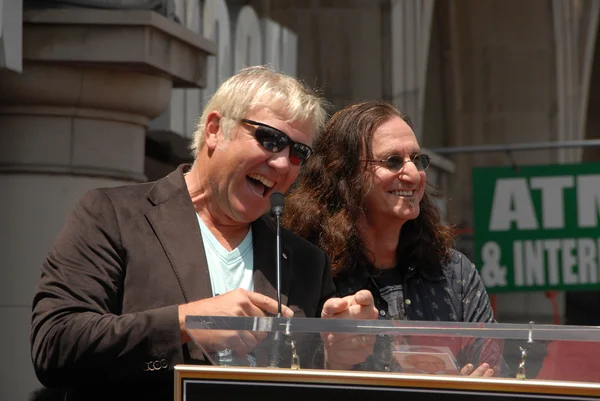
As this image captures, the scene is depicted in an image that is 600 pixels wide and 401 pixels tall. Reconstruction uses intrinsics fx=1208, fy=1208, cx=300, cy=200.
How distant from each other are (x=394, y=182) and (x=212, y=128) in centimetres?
103

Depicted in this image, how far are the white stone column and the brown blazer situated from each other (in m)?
2.60

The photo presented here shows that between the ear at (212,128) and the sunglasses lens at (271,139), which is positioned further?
the ear at (212,128)

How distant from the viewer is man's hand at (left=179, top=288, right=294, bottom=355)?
8.64 ft

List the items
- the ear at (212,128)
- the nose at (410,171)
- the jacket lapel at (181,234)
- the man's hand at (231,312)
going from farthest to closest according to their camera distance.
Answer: the nose at (410,171) → the ear at (212,128) → the jacket lapel at (181,234) → the man's hand at (231,312)

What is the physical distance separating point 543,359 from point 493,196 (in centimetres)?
900

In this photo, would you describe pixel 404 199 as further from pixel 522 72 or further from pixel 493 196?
pixel 522 72

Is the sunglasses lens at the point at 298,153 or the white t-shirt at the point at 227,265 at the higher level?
the sunglasses lens at the point at 298,153

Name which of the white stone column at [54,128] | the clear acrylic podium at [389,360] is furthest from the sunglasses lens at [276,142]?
the white stone column at [54,128]

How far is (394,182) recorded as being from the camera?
416 centimetres

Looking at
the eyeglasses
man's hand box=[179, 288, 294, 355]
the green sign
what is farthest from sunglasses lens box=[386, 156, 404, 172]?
the green sign

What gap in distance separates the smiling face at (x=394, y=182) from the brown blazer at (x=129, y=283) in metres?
0.81

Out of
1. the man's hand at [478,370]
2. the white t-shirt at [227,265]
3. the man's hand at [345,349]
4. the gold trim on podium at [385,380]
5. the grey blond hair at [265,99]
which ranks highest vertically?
the grey blond hair at [265,99]

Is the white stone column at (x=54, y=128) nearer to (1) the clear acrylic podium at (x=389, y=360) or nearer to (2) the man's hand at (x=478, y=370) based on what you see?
(1) the clear acrylic podium at (x=389, y=360)

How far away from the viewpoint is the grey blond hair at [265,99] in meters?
3.22
